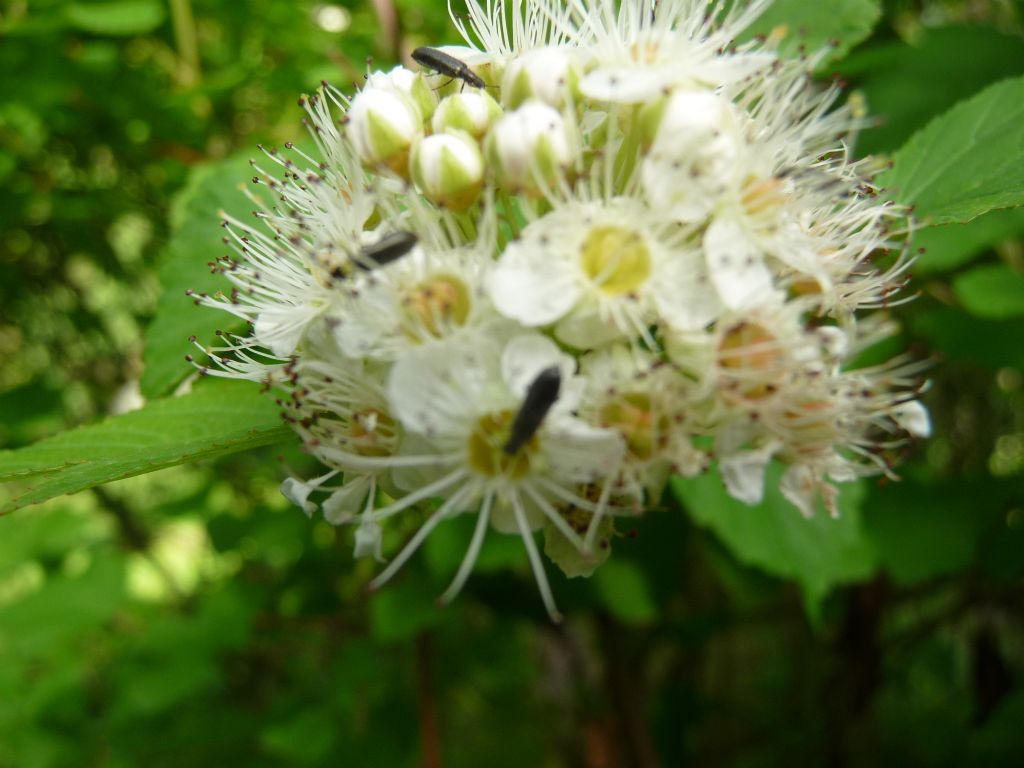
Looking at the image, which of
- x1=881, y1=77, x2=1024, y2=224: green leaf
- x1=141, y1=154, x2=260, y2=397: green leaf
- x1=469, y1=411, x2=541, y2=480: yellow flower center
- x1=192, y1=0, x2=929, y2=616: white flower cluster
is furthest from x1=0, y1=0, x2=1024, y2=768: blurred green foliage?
x1=469, y1=411, x2=541, y2=480: yellow flower center

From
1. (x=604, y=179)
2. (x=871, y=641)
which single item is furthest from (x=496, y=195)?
(x=871, y=641)

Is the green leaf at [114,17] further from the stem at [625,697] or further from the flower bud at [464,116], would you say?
the stem at [625,697]

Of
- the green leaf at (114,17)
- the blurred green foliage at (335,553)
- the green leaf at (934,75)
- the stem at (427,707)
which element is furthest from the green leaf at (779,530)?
the green leaf at (114,17)

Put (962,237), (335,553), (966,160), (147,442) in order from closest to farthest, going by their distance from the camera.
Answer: (147,442)
(966,160)
(962,237)
(335,553)

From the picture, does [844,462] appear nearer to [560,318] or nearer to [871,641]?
[560,318]

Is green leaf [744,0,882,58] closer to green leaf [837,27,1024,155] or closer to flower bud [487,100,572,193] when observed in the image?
flower bud [487,100,572,193]

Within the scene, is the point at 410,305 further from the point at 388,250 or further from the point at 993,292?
the point at 993,292

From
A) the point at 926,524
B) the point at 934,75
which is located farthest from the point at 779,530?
the point at 934,75
